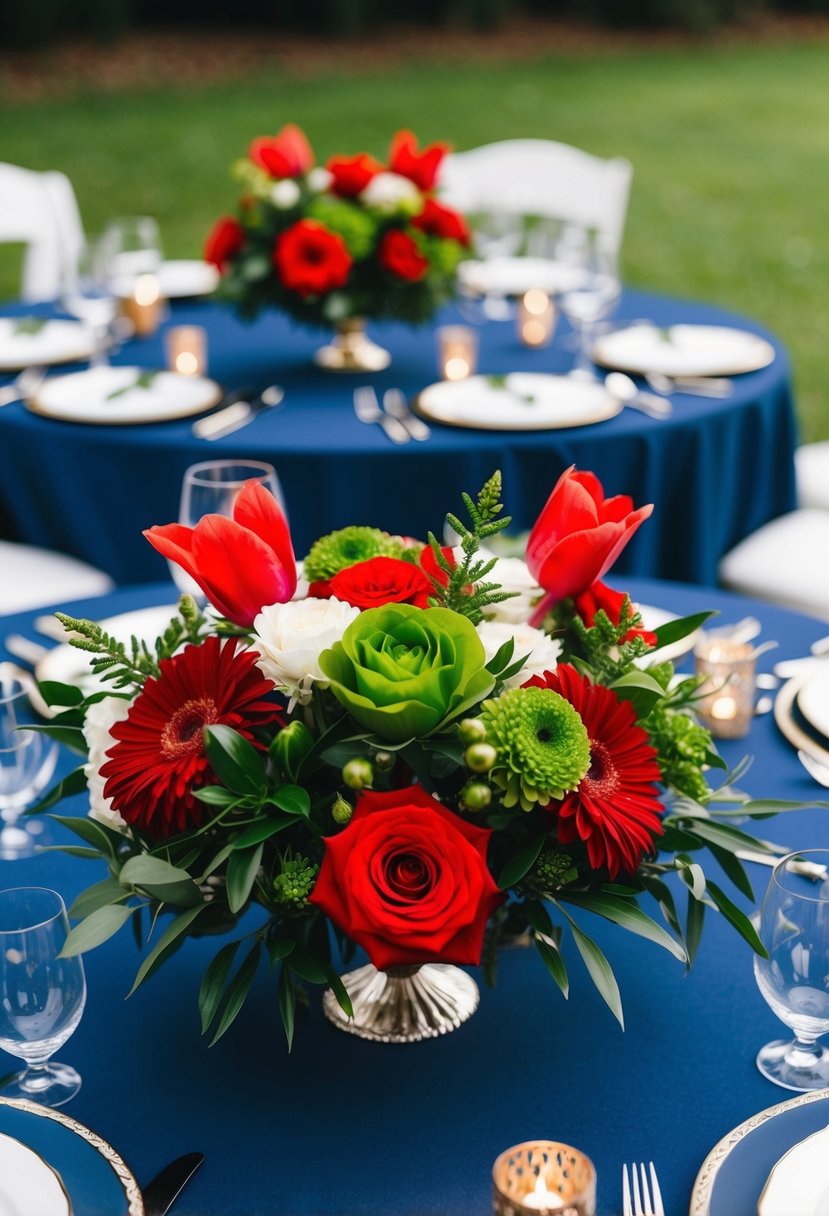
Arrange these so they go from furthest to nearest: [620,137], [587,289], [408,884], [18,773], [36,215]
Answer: [620,137], [36,215], [587,289], [18,773], [408,884]

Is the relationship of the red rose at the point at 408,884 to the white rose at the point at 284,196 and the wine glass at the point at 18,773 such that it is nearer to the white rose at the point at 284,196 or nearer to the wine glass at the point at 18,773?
the wine glass at the point at 18,773

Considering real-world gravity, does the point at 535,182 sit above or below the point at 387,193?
below

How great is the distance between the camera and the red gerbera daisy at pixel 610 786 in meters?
1.03

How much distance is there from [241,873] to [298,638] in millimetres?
176

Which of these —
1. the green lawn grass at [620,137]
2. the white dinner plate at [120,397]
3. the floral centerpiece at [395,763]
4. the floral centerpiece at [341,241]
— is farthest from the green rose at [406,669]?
the green lawn grass at [620,137]

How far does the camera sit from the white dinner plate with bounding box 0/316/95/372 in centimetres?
317

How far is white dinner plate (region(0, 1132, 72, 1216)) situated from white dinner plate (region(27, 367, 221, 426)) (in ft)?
6.29

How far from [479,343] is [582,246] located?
327mm

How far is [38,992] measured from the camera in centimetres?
112

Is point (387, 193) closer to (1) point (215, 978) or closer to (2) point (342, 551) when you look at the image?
(2) point (342, 551)

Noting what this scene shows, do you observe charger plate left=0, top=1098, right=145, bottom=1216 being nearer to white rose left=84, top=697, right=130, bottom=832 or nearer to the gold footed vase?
white rose left=84, top=697, right=130, bottom=832

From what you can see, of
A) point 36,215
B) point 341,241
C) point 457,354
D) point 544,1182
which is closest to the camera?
point 544,1182

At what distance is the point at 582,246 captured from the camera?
Answer: 131 inches

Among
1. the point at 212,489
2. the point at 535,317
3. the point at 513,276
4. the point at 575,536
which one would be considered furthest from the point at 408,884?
the point at 513,276
